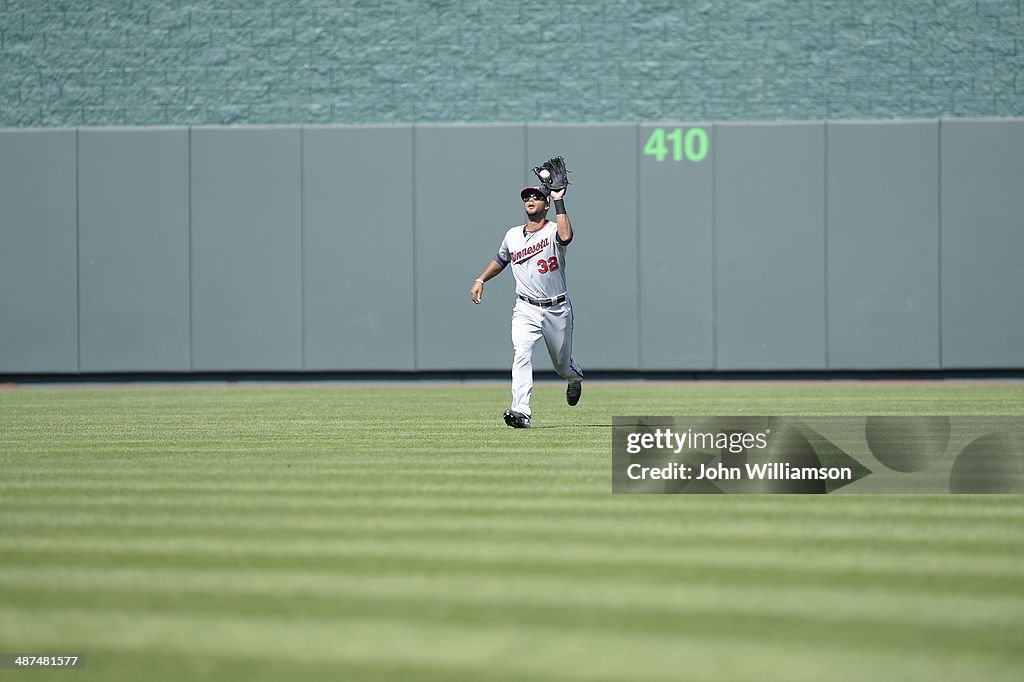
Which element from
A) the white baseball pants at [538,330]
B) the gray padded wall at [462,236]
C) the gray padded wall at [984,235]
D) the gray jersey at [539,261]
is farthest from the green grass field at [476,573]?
the gray padded wall at [984,235]

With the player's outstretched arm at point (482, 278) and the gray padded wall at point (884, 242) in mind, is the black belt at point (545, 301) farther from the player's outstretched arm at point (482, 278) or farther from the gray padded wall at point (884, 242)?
the gray padded wall at point (884, 242)

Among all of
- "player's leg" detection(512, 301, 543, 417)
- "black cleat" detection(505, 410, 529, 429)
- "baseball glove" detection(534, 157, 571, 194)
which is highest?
"baseball glove" detection(534, 157, 571, 194)

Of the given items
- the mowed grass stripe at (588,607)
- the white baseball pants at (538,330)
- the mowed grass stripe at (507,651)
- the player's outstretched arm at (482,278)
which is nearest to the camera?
the mowed grass stripe at (507,651)

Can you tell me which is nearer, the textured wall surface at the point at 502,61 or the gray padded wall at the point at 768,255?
the gray padded wall at the point at 768,255

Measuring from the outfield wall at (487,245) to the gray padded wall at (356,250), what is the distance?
0.11 ft

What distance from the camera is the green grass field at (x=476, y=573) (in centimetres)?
400

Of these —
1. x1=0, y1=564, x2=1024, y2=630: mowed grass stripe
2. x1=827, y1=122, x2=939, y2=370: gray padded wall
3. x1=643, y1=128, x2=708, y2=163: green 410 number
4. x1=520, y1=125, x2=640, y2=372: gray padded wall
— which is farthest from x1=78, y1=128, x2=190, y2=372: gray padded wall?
x1=0, y1=564, x2=1024, y2=630: mowed grass stripe

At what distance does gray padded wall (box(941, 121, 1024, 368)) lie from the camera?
71.7 ft

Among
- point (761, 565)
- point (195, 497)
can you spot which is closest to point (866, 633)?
point (761, 565)

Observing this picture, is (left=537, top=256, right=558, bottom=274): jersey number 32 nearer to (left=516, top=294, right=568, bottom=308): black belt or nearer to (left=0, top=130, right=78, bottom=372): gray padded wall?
(left=516, top=294, right=568, bottom=308): black belt

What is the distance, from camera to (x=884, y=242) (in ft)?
72.1

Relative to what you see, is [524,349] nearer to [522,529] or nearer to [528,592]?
[522,529]

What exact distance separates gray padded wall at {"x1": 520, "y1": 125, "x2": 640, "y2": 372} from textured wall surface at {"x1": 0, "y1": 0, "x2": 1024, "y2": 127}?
647mm

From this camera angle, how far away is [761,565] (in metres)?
5.46
